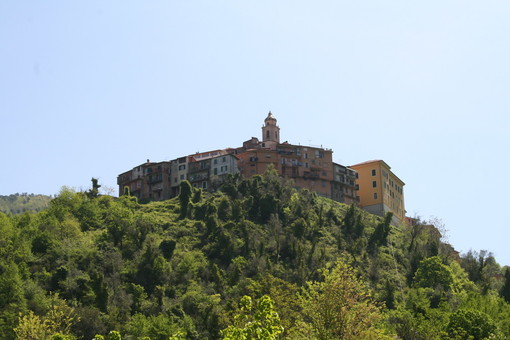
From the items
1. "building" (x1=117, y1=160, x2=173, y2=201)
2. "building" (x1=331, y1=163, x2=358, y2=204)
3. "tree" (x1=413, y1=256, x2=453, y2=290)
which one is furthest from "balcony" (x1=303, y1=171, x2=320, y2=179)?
"tree" (x1=413, y1=256, x2=453, y2=290)

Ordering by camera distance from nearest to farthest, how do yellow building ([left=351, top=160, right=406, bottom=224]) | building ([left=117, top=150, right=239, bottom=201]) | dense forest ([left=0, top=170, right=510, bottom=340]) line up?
dense forest ([left=0, top=170, right=510, bottom=340]) < building ([left=117, top=150, right=239, bottom=201]) < yellow building ([left=351, top=160, right=406, bottom=224])

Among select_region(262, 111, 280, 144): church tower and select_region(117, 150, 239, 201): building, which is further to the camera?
select_region(262, 111, 280, 144): church tower

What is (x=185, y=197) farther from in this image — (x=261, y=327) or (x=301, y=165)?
(x=261, y=327)

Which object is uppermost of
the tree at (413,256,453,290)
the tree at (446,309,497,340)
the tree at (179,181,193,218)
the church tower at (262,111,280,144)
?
the church tower at (262,111,280,144)

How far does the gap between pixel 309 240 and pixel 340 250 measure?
4.90 meters

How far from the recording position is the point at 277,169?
11788 cm

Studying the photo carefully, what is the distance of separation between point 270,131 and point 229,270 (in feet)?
162

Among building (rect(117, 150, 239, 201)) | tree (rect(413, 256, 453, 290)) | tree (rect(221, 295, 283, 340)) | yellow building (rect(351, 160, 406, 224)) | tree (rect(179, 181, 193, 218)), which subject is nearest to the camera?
tree (rect(221, 295, 283, 340))

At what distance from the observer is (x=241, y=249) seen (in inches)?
3538

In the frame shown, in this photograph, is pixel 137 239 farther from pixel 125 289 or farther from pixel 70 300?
pixel 70 300

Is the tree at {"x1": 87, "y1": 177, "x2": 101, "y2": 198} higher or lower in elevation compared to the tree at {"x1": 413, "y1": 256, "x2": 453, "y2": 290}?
higher

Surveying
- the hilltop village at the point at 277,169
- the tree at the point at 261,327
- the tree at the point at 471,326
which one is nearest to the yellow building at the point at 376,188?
the hilltop village at the point at 277,169

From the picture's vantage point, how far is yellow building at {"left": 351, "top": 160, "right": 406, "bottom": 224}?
411 feet

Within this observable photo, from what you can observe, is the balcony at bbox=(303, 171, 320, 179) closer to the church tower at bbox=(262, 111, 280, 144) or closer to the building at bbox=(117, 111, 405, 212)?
the building at bbox=(117, 111, 405, 212)
